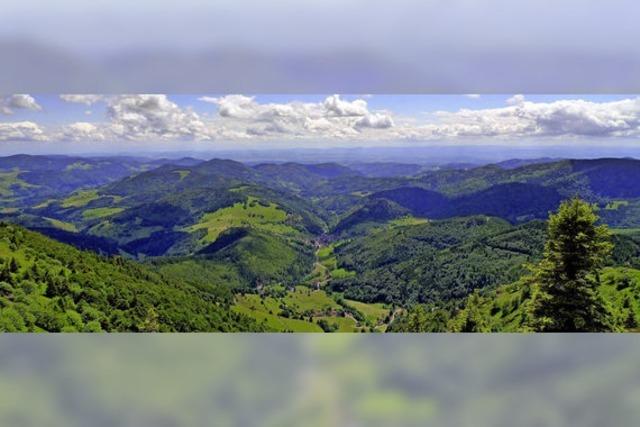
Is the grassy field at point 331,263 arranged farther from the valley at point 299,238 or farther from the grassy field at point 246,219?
the grassy field at point 246,219

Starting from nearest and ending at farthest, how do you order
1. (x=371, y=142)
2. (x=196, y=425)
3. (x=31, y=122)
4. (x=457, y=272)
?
(x=196, y=425), (x=31, y=122), (x=371, y=142), (x=457, y=272)

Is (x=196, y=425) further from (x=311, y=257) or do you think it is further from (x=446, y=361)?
(x=311, y=257)

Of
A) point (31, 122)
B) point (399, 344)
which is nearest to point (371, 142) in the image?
point (399, 344)

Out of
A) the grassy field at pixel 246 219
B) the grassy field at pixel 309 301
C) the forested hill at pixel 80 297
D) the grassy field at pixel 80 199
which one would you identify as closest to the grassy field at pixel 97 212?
the grassy field at pixel 80 199

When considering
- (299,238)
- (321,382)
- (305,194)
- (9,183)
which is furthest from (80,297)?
(299,238)

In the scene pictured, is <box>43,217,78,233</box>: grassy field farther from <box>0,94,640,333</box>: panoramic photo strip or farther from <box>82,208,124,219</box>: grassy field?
<box>82,208,124,219</box>: grassy field

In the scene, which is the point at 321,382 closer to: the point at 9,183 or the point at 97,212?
the point at 9,183
